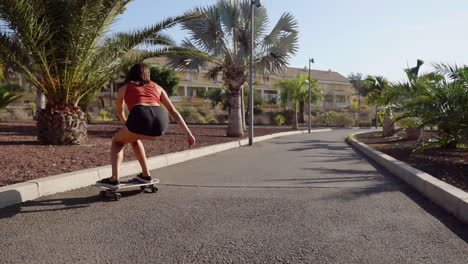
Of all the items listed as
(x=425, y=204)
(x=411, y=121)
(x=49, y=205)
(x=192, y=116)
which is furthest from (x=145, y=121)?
(x=192, y=116)

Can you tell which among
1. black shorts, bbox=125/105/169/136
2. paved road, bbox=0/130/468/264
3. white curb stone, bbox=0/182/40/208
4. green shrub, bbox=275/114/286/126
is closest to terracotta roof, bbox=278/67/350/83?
green shrub, bbox=275/114/286/126

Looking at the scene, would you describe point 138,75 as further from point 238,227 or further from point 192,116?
point 192,116

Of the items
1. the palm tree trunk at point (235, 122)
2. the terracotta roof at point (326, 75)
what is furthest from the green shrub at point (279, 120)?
the terracotta roof at point (326, 75)

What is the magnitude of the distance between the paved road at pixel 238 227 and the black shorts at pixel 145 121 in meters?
0.85

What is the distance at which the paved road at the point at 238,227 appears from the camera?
9.09 feet

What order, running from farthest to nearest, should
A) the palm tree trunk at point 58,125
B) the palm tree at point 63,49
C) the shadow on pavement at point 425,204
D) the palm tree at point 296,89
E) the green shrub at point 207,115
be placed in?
the green shrub at point 207,115 < the palm tree at point 296,89 < the palm tree trunk at point 58,125 < the palm tree at point 63,49 < the shadow on pavement at point 425,204

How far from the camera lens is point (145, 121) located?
403 centimetres

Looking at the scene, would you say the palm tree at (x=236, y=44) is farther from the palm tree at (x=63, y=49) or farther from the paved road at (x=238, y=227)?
the paved road at (x=238, y=227)

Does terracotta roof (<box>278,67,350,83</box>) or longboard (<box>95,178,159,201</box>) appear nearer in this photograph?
longboard (<box>95,178,159,201</box>)

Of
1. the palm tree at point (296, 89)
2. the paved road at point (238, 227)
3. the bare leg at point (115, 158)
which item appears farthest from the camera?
the palm tree at point (296, 89)

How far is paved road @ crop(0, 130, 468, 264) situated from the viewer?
277cm

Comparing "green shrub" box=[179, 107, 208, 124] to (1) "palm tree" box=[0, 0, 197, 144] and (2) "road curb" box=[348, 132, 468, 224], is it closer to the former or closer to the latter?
(1) "palm tree" box=[0, 0, 197, 144]

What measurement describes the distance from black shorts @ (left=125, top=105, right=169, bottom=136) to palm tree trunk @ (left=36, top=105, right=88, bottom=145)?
6024 millimetres

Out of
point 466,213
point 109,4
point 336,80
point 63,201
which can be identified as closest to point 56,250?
point 63,201
